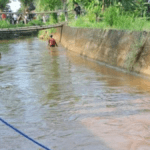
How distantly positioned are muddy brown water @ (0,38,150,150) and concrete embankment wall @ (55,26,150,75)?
486 millimetres

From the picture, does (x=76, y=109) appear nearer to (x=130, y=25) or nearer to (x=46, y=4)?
(x=130, y=25)

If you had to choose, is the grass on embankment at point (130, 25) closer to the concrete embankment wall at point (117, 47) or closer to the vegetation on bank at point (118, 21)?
the vegetation on bank at point (118, 21)

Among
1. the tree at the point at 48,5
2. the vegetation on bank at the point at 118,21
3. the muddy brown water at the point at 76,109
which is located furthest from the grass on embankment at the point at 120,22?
the tree at the point at 48,5

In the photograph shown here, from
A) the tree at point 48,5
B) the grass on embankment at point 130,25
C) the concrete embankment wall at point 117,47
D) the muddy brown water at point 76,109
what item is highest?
the tree at point 48,5

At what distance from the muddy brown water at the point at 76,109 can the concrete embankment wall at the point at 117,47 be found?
49 cm

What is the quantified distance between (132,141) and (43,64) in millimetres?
9418

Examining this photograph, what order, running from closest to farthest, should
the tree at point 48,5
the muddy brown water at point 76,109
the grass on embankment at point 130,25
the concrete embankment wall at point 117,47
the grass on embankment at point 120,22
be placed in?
the muddy brown water at point 76,109
the concrete embankment wall at point 117,47
the grass on embankment at point 130,25
the grass on embankment at point 120,22
the tree at point 48,5

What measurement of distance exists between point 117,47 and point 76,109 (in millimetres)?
5909

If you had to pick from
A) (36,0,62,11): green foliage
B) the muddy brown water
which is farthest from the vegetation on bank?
(36,0,62,11): green foliage

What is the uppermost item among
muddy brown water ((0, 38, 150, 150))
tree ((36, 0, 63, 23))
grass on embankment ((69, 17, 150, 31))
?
tree ((36, 0, 63, 23))

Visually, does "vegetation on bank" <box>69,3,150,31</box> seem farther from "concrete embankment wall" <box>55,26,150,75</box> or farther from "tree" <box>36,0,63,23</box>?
"tree" <box>36,0,63,23</box>

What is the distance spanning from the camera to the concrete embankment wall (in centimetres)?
1050

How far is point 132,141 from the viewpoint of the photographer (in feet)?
17.1

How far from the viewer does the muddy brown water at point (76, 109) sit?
529cm
